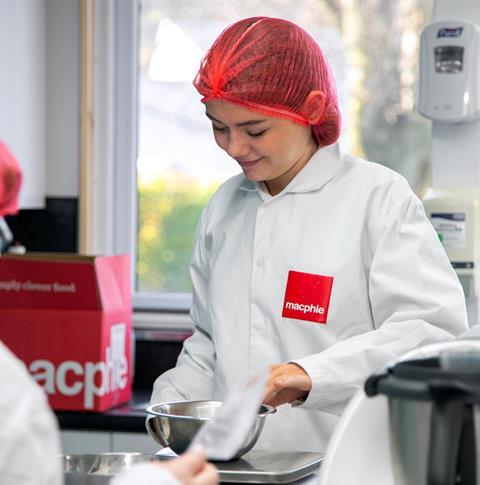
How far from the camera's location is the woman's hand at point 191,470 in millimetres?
1143

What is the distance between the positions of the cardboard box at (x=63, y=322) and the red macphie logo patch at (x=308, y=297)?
1.06 m

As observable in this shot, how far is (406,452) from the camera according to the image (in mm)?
1411

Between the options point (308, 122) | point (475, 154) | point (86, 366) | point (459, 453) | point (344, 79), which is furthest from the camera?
point (344, 79)

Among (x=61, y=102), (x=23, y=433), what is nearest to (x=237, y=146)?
(x=23, y=433)

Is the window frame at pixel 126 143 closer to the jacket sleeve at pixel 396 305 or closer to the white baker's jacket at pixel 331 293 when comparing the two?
the white baker's jacket at pixel 331 293

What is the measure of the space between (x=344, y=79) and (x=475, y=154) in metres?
0.85

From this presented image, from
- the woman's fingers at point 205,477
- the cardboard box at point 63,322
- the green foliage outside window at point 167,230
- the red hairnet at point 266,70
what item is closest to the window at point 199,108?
the green foliage outside window at point 167,230

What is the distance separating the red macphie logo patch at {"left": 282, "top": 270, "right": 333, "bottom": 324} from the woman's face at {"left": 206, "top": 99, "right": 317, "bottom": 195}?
0.22 meters

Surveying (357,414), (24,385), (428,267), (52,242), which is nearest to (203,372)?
(428,267)

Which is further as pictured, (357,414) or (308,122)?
(308,122)

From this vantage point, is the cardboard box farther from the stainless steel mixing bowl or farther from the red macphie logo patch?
→ the stainless steel mixing bowl

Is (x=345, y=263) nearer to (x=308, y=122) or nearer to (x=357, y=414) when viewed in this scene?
(x=308, y=122)

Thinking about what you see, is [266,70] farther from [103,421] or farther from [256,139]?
[103,421]

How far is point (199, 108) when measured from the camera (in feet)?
12.4
